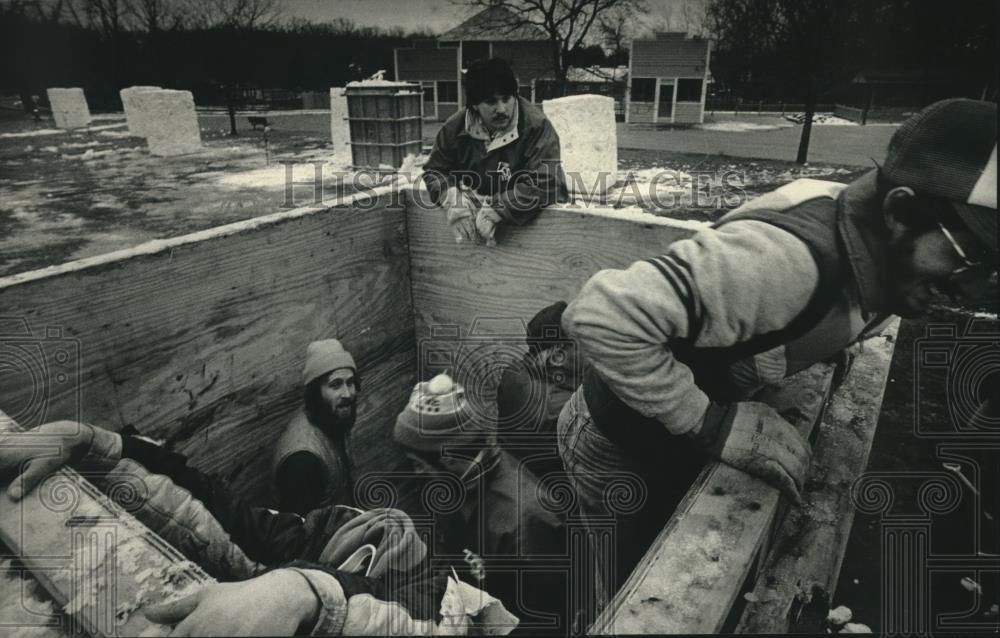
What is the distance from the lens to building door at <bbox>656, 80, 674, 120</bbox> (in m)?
32.8

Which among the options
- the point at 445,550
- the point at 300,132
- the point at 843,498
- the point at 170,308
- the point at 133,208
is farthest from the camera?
the point at 300,132

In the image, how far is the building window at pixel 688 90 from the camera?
1298 inches

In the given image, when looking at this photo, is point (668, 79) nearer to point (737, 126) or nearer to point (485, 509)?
point (737, 126)

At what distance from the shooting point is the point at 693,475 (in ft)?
5.63

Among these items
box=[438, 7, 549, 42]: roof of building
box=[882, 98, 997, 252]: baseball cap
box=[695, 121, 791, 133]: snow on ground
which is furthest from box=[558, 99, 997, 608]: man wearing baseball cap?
box=[438, 7, 549, 42]: roof of building

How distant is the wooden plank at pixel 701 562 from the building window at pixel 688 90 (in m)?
35.6

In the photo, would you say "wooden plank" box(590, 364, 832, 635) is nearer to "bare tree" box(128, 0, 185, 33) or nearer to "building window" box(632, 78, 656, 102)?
"building window" box(632, 78, 656, 102)

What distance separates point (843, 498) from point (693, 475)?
15.7 inches

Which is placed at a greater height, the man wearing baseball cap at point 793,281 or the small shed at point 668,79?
the small shed at point 668,79

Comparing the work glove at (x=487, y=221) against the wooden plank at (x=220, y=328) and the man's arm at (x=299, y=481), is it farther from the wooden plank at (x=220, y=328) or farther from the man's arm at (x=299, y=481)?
the man's arm at (x=299, y=481)

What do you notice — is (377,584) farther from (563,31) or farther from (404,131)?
(563,31)

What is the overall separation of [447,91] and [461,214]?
3918 centimetres

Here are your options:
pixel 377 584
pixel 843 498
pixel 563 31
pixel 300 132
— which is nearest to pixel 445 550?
pixel 377 584

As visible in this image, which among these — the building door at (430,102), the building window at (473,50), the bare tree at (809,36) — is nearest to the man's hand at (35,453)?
the bare tree at (809,36)
